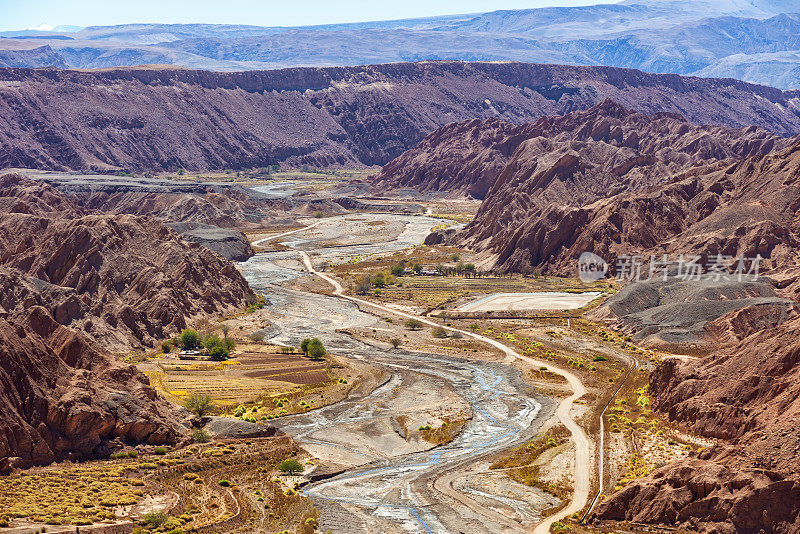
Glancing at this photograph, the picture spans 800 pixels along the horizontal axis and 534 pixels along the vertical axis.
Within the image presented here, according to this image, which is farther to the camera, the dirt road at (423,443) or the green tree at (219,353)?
the green tree at (219,353)

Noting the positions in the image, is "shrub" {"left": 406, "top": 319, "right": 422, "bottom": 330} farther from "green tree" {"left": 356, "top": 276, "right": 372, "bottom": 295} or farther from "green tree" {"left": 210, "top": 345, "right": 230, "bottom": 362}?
"green tree" {"left": 210, "top": 345, "right": 230, "bottom": 362}

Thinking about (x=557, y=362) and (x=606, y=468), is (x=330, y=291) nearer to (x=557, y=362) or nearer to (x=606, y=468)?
(x=557, y=362)

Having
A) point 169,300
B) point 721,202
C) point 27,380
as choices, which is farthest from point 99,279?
point 721,202

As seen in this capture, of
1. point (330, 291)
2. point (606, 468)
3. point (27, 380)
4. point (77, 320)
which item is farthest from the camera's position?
point (330, 291)

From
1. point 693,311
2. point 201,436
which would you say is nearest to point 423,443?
point 201,436

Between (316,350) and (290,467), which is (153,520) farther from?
(316,350)

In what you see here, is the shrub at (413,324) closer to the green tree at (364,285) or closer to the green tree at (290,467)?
the green tree at (364,285)

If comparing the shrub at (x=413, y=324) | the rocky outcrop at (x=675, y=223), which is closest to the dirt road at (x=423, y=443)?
the shrub at (x=413, y=324)
